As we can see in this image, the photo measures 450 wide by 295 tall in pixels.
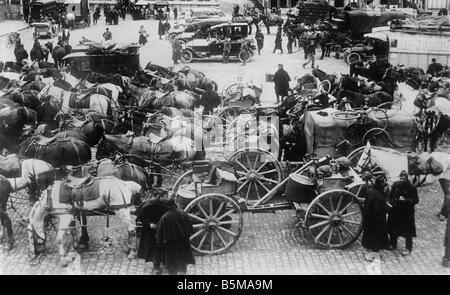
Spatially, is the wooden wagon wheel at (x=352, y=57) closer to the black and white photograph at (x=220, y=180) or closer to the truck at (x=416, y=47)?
the truck at (x=416, y=47)

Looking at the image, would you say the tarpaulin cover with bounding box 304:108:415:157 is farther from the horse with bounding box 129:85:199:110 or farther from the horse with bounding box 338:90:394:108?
the horse with bounding box 129:85:199:110

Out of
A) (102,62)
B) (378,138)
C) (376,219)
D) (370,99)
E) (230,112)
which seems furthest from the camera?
(102,62)

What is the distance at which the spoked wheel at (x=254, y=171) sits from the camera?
35.0ft

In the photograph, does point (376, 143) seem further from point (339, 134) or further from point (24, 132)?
point (24, 132)

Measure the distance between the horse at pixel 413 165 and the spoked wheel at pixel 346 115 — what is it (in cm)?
120

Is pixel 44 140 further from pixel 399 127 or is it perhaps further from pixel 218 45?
pixel 218 45

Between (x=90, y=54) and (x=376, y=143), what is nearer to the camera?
(x=376, y=143)

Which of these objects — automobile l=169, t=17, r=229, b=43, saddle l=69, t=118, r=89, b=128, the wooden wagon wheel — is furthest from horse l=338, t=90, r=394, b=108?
automobile l=169, t=17, r=229, b=43

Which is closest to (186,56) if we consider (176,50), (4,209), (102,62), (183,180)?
(176,50)

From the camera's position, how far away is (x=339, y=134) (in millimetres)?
11461

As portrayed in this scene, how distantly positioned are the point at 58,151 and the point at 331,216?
533cm

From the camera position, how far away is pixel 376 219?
341 inches

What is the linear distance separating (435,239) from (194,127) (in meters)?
5.09
